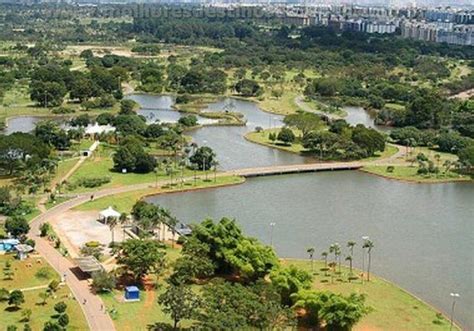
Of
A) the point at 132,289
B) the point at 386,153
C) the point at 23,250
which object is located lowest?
the point at 386,153

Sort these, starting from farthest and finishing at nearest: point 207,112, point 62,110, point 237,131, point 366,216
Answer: point 207,112 → point 62,110 → point 237,131 → point 366,216

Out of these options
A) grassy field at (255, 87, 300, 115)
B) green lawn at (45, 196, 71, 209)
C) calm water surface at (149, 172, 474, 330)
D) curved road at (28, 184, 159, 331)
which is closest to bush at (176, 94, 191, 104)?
grassy field at (255, 87, 300, 115)

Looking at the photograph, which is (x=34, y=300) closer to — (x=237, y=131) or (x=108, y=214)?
(x=108, y=214)

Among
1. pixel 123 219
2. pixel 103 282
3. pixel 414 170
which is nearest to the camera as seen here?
pixel 103 282

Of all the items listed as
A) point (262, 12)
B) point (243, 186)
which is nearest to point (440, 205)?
point (243, 186)

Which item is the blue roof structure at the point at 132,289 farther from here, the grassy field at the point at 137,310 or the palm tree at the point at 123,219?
the palm tree at the point at 123,219

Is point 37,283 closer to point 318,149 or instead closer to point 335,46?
point 318,149

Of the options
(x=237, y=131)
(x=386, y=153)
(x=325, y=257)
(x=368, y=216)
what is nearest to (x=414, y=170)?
(x=386, y=153)
